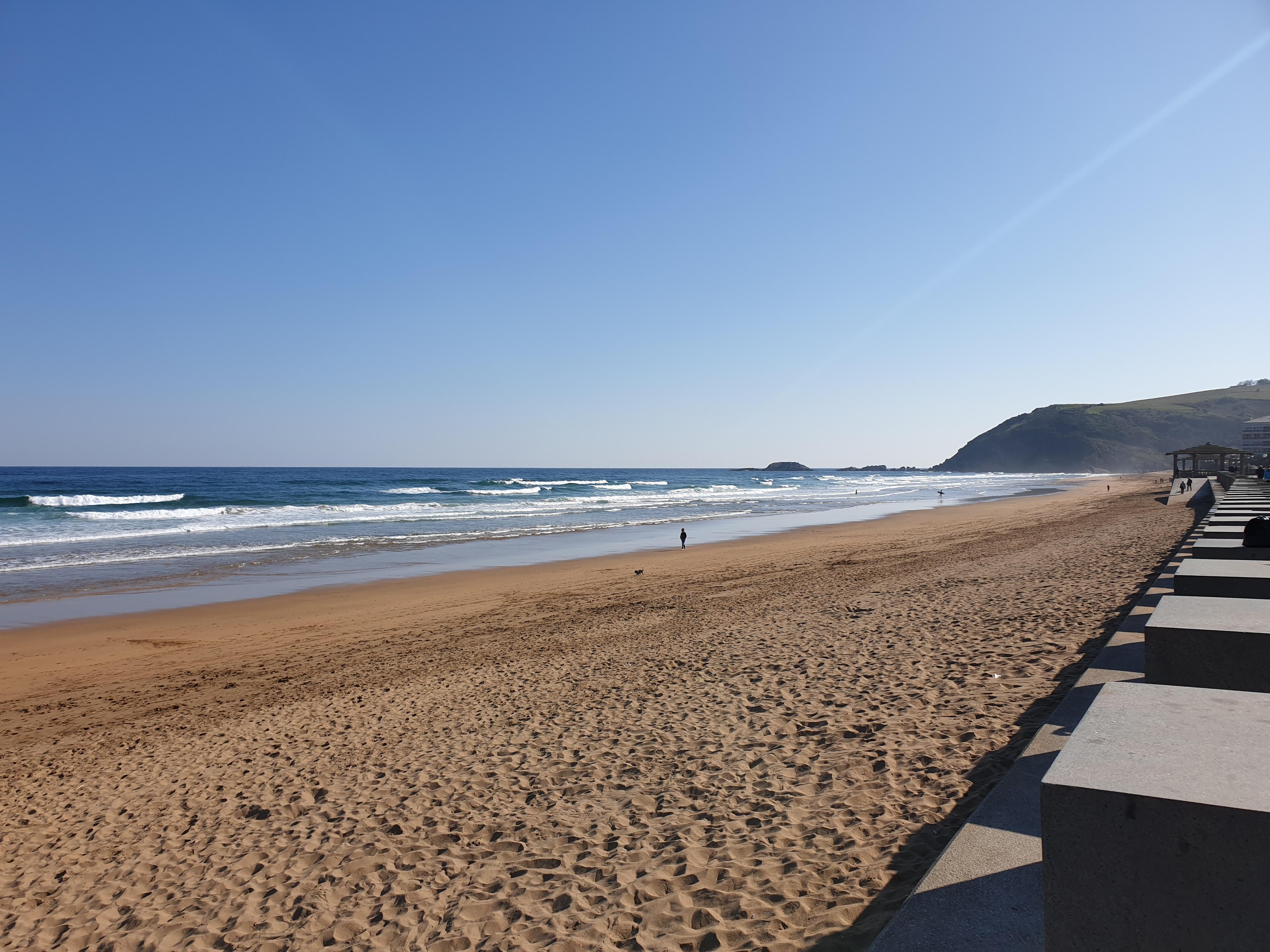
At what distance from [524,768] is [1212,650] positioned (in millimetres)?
4382

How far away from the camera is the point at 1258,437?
57812 mm

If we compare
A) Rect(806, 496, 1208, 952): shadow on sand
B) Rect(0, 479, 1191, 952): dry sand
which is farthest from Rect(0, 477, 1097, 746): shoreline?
Rect(806, 496, 1208, 952): shadow on sand

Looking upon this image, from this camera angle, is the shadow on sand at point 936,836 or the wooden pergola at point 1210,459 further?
the wooden pergola at point 1210,459

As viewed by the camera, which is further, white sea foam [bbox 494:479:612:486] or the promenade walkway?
white sea foam [bbox 494:479:612:486]

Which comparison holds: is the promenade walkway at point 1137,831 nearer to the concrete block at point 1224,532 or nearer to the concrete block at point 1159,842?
the concrete block at point 1159,842

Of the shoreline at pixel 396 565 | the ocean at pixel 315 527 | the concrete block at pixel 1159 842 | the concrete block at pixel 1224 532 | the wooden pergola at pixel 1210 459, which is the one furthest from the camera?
the wooden pergola at pixel 1210 459

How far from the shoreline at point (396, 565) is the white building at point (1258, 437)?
3400 cm

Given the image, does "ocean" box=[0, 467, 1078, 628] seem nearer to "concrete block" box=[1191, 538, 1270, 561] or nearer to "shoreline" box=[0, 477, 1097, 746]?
"shoreline" box=[0, 477, 1097, 746]

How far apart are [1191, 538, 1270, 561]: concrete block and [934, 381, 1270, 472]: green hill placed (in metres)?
135

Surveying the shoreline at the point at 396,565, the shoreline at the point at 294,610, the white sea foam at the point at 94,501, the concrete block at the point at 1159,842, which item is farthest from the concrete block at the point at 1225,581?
the white sea foam at the point at 94,501

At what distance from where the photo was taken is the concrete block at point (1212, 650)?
3336 millimetres

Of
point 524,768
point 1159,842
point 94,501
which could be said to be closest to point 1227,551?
point 1159,842

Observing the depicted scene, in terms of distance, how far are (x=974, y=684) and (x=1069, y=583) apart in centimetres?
552

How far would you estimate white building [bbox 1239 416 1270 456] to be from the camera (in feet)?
161
